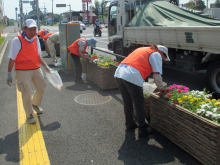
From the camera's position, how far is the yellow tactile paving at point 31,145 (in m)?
3.36

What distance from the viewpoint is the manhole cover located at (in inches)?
229

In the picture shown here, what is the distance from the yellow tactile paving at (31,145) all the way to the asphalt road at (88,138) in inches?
2.8

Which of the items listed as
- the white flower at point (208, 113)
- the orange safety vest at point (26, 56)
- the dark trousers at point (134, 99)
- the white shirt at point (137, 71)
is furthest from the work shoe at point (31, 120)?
the white flower at point (208, 113)

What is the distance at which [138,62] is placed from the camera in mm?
3717

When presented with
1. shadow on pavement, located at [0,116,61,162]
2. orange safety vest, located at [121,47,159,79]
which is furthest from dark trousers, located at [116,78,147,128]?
shadow on pavement, located at [0,116,61,162]

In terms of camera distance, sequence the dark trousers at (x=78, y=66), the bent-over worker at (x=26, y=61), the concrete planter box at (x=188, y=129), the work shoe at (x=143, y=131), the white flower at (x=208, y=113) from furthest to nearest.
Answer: the dark trousers at (x=78, y=66) < the bent-over worker at (x=26, y=61) < the work shoe at (x=143, y=131) < the white flower at (x=208, y=113) < the concrete planter box at (x=188, y=129)

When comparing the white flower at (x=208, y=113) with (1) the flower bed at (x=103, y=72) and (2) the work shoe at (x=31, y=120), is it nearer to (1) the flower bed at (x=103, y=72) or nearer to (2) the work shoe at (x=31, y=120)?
(2) the work shoe at (x=31, y=120)

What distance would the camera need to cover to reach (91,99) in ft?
19.8

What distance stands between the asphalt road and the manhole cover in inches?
3.0

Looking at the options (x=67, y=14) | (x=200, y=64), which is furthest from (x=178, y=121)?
(x=67, y=14)

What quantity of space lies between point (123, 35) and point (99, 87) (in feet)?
13.0

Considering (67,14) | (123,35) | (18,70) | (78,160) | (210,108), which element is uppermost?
(67,14)

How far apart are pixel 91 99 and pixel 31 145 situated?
2.45 metres

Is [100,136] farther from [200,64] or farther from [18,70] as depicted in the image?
[200,64]
